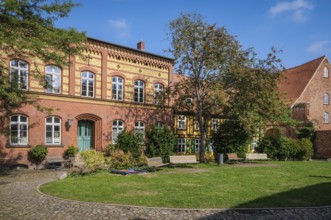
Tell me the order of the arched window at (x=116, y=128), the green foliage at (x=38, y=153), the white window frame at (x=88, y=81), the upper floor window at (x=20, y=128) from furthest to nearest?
the arched window at (x=116, y=128) < the white window frame at (x=88, y=81) < the green foliage at (x=38, y=153) < the upper floor window at (x=20, y=128)

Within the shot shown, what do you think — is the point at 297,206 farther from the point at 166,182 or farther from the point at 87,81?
the point at 87,81

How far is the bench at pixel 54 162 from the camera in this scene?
19.1m

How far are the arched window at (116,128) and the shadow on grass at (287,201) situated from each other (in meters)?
14.3

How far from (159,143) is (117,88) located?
5.10m

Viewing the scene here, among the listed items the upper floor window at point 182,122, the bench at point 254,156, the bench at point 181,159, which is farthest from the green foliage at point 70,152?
the bench at point 254,156

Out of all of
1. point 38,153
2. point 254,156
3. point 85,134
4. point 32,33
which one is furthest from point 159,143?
point 32,33

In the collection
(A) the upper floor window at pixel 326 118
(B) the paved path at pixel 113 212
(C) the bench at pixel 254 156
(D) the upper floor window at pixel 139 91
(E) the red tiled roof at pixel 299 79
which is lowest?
(C) the bench at pixel 254 156

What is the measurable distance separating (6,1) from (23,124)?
8640mm

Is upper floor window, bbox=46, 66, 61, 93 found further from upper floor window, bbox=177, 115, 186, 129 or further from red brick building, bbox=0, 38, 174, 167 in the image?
upper floor window, bbox=177, 115, 186, 129

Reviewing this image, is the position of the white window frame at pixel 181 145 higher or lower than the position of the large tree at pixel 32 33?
lower

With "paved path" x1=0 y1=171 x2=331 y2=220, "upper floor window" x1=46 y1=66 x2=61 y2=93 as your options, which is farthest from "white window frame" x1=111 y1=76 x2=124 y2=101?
"paved path" x1=0 y1=171 x2=331 y2=220

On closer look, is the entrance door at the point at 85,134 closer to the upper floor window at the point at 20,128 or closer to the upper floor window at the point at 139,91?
the upper floor window at the point at 20,128

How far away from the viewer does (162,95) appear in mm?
23156

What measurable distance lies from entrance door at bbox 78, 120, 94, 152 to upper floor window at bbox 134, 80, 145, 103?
13.7ft
